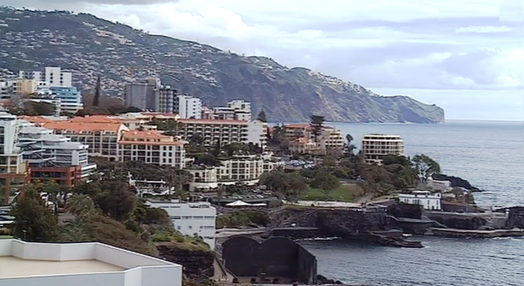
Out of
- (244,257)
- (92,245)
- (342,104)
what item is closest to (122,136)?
(244,257)

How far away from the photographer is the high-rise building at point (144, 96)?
26.7 m

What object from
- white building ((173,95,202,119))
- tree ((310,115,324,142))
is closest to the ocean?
tree ((310,115,324,142))

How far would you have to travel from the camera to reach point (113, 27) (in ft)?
160

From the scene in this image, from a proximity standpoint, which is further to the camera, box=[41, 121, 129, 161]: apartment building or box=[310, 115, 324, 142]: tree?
box=[310, 115, 324, 142]: tree

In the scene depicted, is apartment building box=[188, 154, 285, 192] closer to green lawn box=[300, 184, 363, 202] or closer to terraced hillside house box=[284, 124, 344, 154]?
green lawn box=[300, 184, 363, 202]

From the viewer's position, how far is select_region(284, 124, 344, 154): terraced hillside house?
2329cm

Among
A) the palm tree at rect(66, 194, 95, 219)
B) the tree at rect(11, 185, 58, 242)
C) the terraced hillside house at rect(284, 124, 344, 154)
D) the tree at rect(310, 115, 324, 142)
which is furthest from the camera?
the tree at rect(310, 115, 324, 142)

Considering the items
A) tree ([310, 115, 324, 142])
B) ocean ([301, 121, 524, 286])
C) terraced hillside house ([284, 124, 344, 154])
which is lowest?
ocean ([301, 121, 524, 286])

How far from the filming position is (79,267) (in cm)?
335

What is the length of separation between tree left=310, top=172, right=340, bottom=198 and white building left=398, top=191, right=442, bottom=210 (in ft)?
4.42

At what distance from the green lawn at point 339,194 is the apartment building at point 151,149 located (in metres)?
2.54

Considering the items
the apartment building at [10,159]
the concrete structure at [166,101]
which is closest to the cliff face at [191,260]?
the apartment building at [10,159]

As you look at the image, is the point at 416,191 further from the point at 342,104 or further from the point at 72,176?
the point at 342,104

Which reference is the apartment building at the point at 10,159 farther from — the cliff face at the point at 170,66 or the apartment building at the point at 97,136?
the cliff face at the point at 170,66
